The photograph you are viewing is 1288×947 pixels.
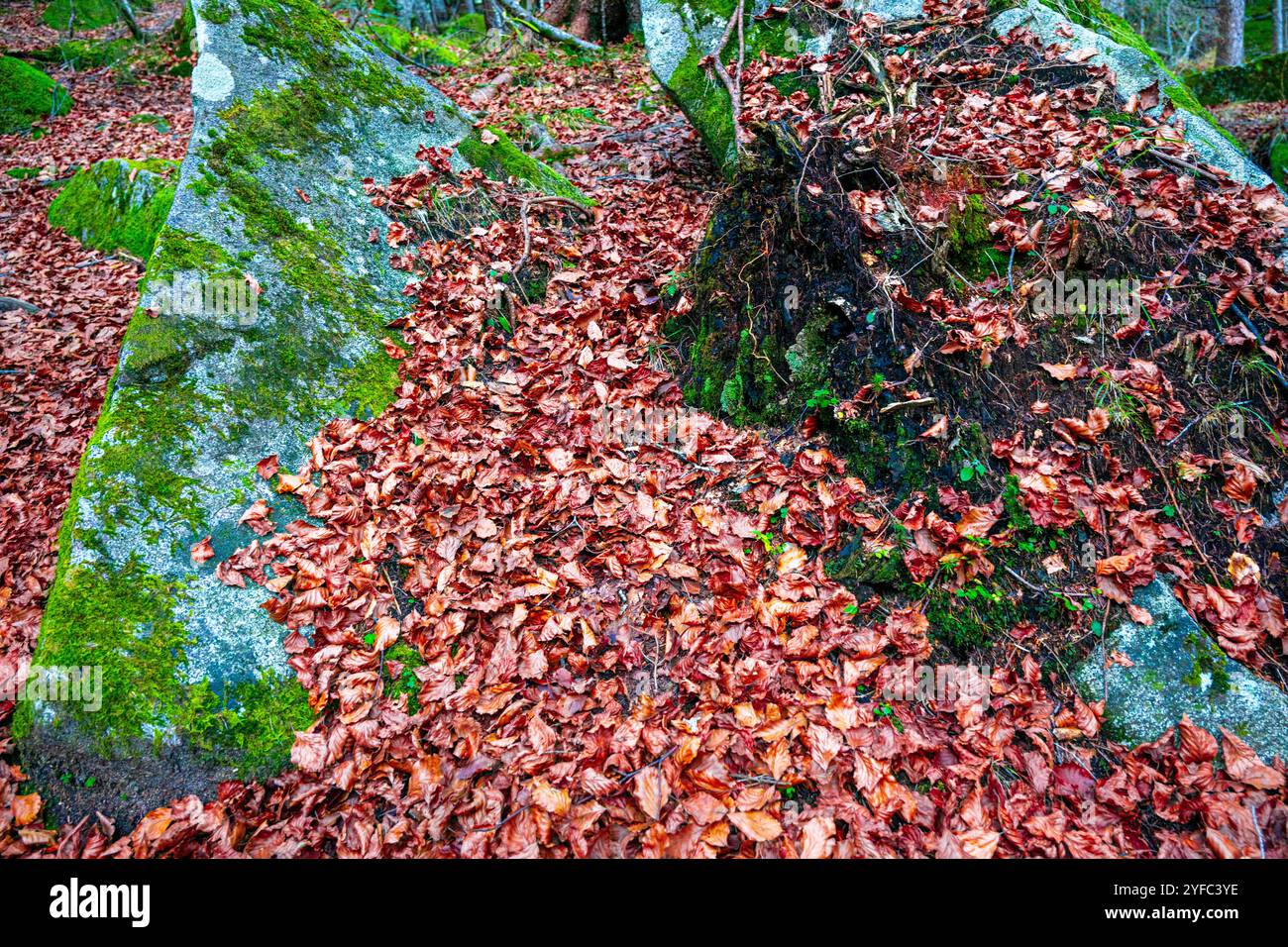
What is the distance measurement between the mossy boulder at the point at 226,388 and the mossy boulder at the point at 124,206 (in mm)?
3073

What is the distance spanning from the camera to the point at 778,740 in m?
2.77

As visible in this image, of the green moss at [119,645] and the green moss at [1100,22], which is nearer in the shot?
the green moss at [119,645]

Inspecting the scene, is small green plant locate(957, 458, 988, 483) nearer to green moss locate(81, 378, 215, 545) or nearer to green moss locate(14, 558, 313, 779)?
green moss locate(14, 558, 313, 779)

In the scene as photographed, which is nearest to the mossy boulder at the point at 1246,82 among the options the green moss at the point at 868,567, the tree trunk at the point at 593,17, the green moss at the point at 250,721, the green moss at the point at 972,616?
the tree trunk at the point at 593,17

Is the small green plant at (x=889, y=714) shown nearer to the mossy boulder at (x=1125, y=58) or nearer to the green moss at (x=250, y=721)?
the green moss at (x=250, y=721)

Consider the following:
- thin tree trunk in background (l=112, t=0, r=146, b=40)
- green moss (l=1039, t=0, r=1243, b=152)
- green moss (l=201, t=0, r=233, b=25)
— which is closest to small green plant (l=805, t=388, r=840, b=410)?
green moss (l=1039, t=0, r=1243, b=152)

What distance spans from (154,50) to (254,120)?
1313 cm

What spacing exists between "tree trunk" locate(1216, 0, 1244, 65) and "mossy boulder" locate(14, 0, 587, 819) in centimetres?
1527

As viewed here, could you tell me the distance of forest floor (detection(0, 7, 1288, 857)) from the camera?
8.50ft

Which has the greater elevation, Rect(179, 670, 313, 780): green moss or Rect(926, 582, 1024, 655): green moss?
Rect(926, 582, 1024, 655): green moss

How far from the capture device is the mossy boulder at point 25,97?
1008 centimetres

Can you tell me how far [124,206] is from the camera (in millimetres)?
7344
